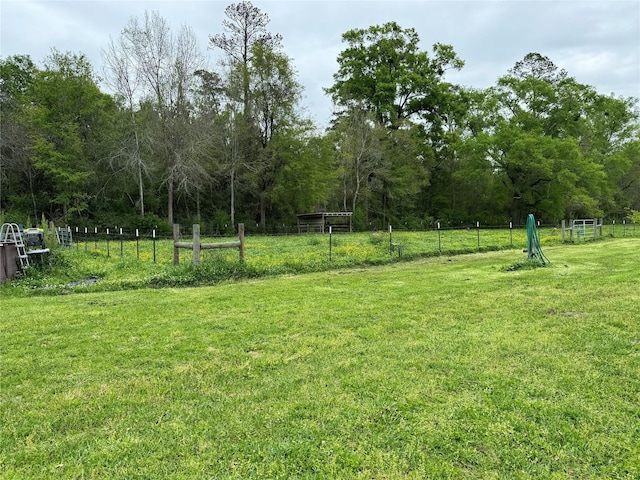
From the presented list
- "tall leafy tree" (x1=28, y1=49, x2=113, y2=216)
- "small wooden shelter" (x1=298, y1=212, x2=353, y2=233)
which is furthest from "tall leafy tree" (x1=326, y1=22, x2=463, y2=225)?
"tall leafy tree" (x1=28, y1=49, x2=113, y2=216)

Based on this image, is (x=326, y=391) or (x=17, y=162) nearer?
(x=326, y=391)

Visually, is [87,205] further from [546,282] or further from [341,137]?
[546,282]

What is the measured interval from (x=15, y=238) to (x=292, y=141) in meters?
21.9

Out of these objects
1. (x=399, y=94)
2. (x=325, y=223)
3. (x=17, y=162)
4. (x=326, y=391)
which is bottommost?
(x=326, y=391)

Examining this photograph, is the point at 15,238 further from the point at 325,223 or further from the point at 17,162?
the point at 325,223

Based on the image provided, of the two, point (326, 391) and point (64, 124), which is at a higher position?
point (64, 124)

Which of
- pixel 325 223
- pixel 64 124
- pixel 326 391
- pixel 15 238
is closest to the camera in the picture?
pixel 326 391

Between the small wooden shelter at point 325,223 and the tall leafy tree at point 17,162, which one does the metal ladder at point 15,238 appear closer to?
the tall leafy tree at point 17,162

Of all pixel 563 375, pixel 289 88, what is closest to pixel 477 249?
pixel 563 375

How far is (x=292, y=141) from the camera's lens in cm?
2886

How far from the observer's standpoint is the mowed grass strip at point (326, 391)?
7.12ft

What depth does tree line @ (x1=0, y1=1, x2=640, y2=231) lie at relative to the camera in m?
25.8

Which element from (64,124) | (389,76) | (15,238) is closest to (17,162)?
(64,124)

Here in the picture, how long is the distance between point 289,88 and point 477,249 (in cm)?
1951
